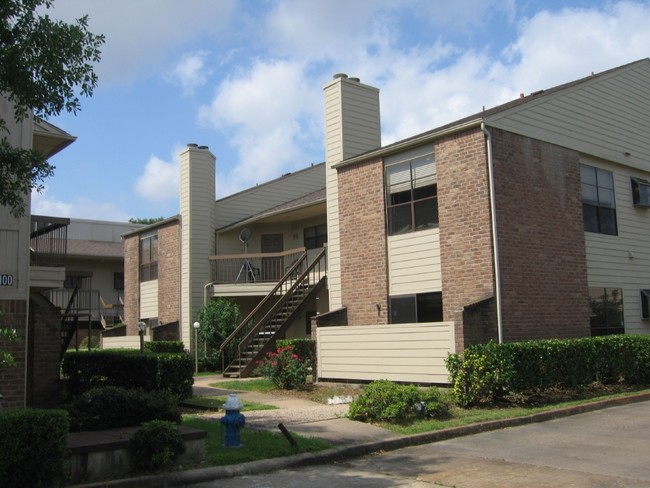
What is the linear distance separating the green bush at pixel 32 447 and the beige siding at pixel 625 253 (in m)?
13.8

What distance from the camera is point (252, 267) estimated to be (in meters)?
25.6

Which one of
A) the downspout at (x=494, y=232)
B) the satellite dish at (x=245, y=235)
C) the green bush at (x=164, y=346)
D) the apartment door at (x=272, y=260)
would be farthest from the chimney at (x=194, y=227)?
the downspout at (x=494, y=232)

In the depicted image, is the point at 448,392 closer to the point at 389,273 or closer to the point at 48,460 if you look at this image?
the point at 389,273

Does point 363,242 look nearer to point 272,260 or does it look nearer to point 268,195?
point 272,260

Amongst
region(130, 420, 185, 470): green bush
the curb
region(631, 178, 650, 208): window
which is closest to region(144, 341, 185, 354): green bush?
the curb

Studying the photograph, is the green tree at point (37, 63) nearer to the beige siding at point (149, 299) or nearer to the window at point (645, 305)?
the window at point (645, 305)

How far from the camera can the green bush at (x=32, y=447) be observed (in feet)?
22.0

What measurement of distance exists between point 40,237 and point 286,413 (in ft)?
22.5

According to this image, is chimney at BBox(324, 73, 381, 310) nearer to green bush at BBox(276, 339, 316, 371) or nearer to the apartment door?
green bush at BBox(276, 339, 316, 371)

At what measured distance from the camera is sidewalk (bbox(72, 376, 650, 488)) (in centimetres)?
777

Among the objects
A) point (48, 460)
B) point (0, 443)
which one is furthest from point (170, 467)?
point (0, 443)

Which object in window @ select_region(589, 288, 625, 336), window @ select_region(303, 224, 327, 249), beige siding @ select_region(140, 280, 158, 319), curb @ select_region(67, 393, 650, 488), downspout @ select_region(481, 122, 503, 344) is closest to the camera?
curb @ select_region(67, 393, 650, 488)

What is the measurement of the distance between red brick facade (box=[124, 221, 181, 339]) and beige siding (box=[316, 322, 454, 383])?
35.8 feet

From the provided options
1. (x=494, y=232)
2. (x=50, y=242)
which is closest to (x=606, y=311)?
(x=494, y=232)
